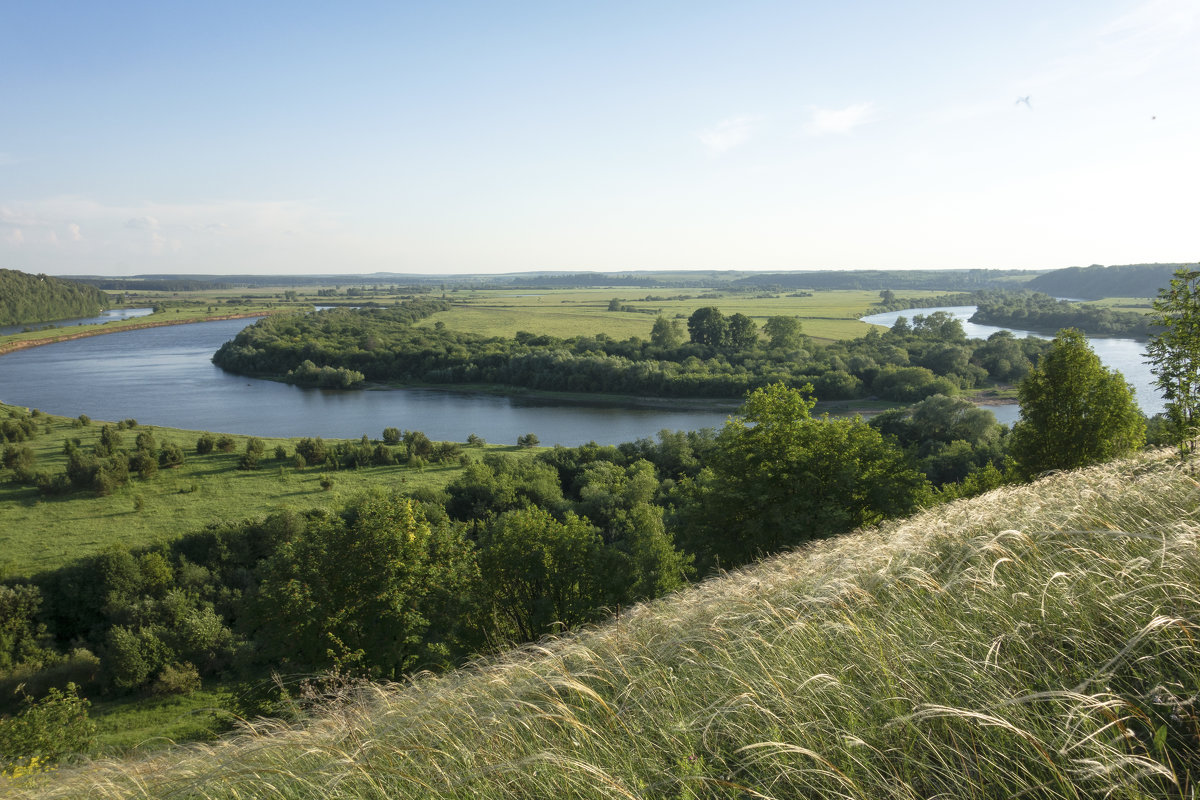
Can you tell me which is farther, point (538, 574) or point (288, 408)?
point (288, 408)

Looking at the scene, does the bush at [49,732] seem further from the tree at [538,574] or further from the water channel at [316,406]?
the water channel at [316,406]

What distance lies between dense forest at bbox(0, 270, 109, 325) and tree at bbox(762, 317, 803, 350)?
15621 centimetres

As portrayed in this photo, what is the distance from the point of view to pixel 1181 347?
12.2 m

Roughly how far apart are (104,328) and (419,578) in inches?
5905

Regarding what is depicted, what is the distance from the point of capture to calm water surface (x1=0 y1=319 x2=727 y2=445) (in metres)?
56.0

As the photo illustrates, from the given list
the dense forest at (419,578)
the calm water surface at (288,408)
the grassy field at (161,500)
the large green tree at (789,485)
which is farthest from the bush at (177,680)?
the calm water surface at (288,408)

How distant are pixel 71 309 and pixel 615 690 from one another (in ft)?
686

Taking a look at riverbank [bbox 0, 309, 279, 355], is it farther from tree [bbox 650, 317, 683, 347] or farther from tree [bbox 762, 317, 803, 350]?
tree [bbox 762, 317, 803, 350]

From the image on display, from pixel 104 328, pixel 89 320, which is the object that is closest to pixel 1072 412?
pixel 104 328

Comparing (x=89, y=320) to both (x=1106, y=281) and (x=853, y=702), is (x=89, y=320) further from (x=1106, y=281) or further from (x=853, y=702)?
(x=1106, y=281)

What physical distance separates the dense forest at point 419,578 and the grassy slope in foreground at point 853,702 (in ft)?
24.3

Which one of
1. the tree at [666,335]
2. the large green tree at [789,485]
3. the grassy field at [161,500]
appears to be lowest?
the grassy field at [161,500]

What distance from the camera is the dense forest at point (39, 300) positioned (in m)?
148

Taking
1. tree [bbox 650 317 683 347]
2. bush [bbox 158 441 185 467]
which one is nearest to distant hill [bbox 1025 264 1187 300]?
tree [bbox 650 317 683 347]
